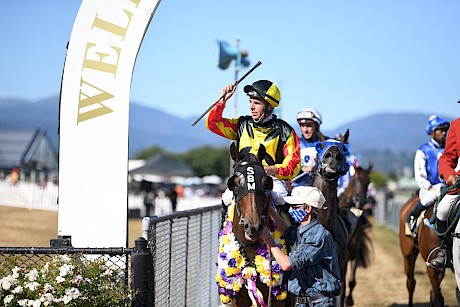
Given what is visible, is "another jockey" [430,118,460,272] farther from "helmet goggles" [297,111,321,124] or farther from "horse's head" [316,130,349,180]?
"helmet goggles" [297,111,321,124]

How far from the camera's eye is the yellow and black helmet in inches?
259

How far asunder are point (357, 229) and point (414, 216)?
0.89 m

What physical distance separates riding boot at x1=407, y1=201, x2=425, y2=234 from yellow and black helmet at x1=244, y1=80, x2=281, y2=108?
4189 millimetres

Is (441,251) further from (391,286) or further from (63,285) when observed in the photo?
(391,286)

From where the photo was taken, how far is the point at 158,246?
6.10 metres

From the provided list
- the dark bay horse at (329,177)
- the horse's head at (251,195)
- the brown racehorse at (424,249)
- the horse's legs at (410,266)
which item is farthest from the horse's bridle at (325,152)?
the horse's legs at (410,266)

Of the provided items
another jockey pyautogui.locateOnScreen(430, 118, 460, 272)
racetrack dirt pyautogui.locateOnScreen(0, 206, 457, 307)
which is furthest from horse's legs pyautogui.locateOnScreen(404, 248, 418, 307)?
another jockey pyautogui.locateOnScreen(430, 118, 460, 272)

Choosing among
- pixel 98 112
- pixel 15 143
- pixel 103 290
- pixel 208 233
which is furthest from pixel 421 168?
pixel 15 143

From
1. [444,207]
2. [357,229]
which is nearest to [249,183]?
[444,207]

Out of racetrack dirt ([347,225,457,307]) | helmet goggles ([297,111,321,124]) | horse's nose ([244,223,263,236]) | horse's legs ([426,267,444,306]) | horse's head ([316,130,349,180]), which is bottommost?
racetrack dirt ([347,225,457,307])

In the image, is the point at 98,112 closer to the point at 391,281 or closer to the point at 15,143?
the point at 391,281

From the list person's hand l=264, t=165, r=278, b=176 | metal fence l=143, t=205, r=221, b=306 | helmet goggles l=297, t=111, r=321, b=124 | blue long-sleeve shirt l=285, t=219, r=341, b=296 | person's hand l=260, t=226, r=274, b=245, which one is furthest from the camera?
helmet goggles l=297, t=111, r=321, b=124

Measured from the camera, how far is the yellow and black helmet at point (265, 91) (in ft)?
21.6

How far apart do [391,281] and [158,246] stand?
411 inches
